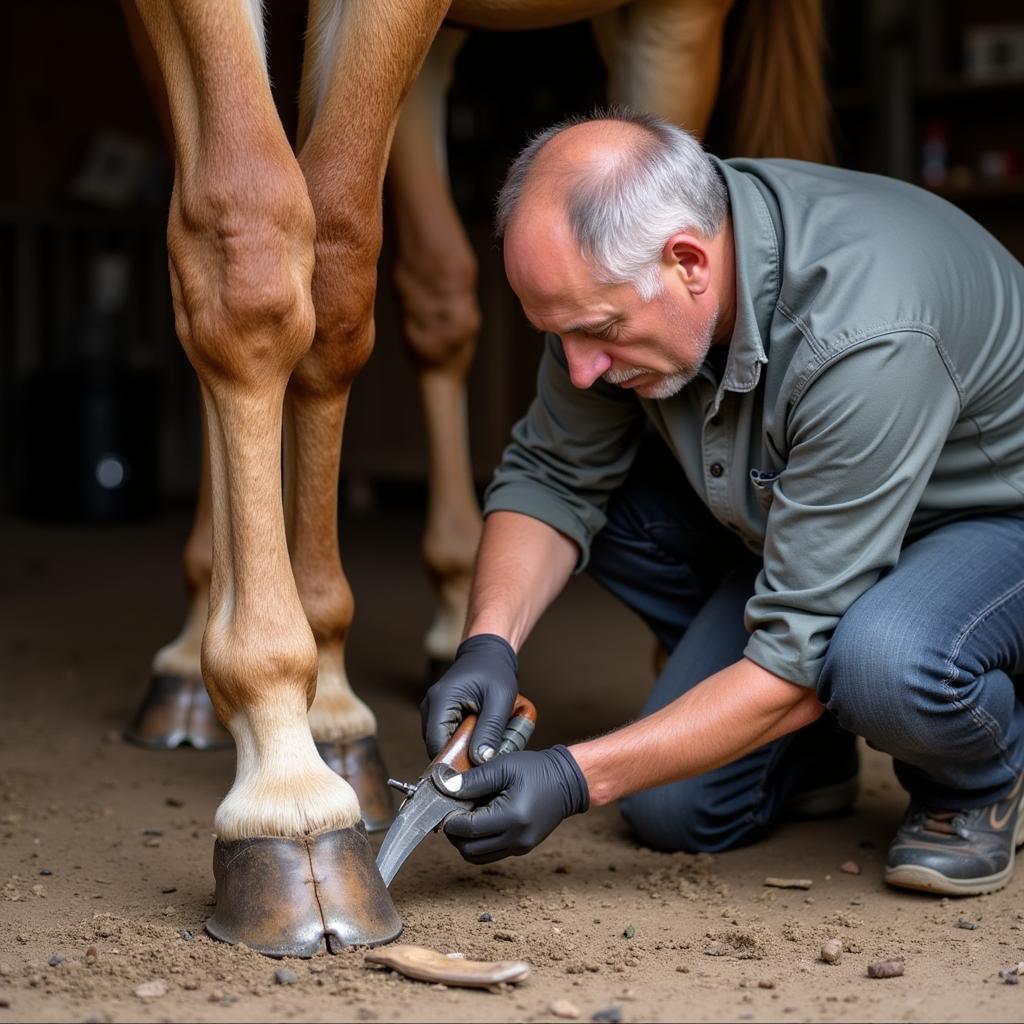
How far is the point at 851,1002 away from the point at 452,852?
64cm

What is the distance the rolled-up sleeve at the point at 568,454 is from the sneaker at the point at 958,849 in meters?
0.58

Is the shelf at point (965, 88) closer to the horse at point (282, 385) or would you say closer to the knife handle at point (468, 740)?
the horse at point (282, 385)

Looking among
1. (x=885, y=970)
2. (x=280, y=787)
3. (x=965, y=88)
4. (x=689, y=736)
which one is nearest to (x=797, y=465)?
(x=689, y=736)

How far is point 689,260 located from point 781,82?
1023 mm

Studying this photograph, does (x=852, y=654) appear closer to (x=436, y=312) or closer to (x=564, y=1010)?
(x=564, y=1010)

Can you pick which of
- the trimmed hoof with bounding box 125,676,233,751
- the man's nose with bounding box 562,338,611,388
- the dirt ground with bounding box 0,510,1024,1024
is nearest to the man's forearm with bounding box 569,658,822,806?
the dirt ground with bounding box 0,510,1024,1024

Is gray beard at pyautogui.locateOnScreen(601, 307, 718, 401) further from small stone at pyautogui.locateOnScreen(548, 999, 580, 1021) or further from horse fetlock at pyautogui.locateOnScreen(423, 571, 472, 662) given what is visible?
horse fetlock at pyautogui.locateOnScreen(423, 571, 472, 662)

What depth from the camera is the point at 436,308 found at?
106 inches

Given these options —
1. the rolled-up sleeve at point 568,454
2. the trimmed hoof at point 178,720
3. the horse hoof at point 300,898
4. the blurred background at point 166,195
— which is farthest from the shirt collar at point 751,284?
the blurred background at point 166,195

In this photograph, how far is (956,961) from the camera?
155 cm

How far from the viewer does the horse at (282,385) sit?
1535 mm

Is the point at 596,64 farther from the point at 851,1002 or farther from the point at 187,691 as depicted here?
the point at 851,1002

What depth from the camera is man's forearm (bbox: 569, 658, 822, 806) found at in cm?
169

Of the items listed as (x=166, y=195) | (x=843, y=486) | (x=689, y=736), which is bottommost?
(x=166, y=195)
